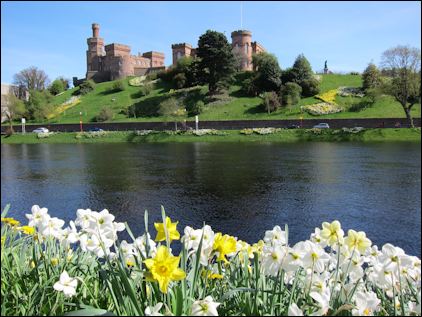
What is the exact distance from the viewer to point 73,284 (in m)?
2.24

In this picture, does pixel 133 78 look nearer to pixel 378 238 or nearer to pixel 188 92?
pixel 188 92

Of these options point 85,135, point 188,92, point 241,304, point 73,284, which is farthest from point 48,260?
point 188,92

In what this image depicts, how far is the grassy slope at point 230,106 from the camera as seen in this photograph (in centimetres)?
4597

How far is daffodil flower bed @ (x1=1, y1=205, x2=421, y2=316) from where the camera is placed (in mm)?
2037

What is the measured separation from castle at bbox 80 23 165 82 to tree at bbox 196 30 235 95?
2855cm

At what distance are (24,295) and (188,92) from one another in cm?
5747

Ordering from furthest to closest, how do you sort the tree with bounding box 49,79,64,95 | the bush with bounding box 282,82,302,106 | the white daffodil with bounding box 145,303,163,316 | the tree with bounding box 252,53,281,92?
the tree with bounding box 49,79,64,95 → the tree with bounding box 252,53,281,92 → the bush with bounding box 282,82,302,106 → the white daffodil with bounding box 145,303,163,316

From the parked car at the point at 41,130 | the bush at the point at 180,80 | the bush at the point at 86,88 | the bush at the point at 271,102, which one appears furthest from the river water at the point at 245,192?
the bush at the point at 86,88

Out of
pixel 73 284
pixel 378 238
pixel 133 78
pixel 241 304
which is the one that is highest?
pixel 133 78

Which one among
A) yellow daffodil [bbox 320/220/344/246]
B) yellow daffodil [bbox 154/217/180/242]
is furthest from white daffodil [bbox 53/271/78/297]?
yellow daffodil [bbox 320/220/344/246]

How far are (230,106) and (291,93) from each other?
8.20 metres

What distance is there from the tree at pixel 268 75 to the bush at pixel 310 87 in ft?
11.6

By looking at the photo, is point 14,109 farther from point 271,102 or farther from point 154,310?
point 154,310

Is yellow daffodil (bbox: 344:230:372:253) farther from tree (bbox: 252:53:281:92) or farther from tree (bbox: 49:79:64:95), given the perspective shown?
tree (bbox: 49:79:64:95)
